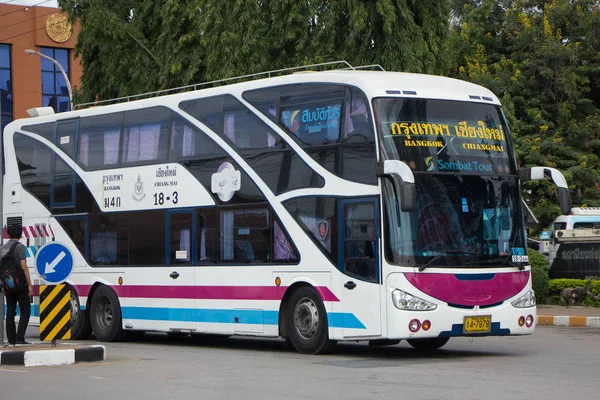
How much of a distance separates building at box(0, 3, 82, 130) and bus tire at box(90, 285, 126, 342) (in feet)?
137

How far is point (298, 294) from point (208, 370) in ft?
9.14

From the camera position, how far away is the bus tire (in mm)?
18938

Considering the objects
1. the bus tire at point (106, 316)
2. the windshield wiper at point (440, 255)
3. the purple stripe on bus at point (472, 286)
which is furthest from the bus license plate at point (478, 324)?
the bus tire at point (106, 316)

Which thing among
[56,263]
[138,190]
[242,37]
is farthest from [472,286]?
[242,37]

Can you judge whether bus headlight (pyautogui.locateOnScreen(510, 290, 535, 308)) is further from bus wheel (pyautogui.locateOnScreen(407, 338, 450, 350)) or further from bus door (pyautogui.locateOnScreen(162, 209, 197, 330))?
bus door (pyautogui.locateOnScreen(162, 209, 197, 330))

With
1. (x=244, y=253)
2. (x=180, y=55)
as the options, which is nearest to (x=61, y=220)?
(x=244, y=253)

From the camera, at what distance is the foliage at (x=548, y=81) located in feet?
121

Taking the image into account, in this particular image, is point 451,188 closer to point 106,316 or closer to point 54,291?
point 54,291

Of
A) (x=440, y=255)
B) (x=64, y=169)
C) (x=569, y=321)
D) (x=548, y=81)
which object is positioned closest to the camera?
(x=440, y=255)

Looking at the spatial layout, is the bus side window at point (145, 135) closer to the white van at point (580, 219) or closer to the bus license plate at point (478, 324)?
the bus license plate at point (478, 324)

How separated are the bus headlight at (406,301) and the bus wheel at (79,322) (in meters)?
7.49

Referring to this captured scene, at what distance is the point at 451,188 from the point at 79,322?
26.7 feet

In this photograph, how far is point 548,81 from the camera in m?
38.6

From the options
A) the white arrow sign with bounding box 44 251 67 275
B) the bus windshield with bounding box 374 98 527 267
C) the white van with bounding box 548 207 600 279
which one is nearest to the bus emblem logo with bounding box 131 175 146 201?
the white arrow sign with bounding box 44 251 67 275
